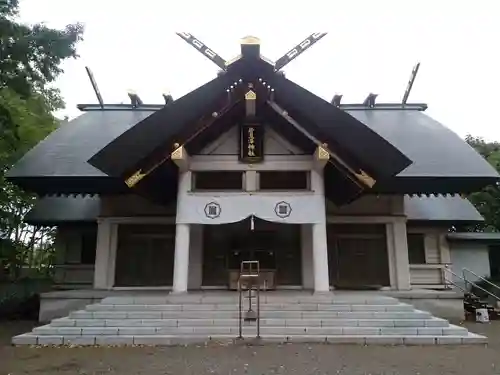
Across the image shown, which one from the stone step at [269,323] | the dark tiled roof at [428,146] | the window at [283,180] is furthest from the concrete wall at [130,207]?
the dark tiled roof at [428,146]

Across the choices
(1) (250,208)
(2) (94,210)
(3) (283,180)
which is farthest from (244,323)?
(2) (94,210)

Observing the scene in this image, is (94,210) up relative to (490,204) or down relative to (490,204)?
down

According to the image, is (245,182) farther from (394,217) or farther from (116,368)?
(116,368)

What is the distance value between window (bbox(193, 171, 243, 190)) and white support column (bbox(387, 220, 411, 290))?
14.5 feet

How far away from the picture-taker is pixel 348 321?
7.72m

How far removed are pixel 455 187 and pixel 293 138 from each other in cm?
424

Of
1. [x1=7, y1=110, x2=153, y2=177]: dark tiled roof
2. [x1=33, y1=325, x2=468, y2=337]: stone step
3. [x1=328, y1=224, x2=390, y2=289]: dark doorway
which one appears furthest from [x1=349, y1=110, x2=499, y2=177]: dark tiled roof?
[x1=7, y1=110, x2=153, y2=177]: dark tiled roof

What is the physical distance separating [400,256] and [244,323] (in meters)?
5.59

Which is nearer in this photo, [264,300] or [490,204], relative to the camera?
[264,300]

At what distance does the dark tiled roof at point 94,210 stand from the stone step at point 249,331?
563 centimetres

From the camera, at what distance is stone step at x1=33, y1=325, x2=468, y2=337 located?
7.41 m

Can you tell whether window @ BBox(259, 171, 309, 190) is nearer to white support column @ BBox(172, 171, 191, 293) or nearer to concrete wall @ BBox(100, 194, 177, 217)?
white support column @ BBox(172, 171, 191, 293)

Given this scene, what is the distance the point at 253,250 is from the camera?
1152 centimetres

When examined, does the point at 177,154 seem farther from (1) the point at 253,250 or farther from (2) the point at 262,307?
(1) the point at 253,250
